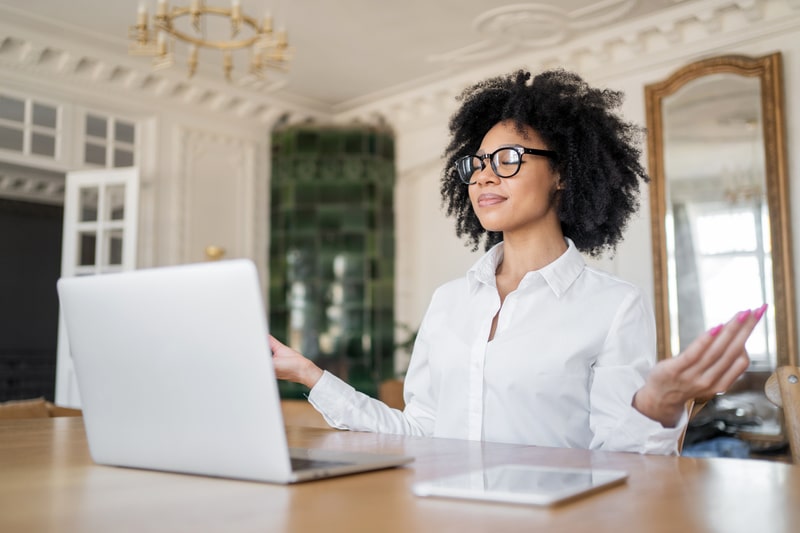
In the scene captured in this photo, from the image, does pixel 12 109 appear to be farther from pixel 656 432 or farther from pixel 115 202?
pixel 656 432

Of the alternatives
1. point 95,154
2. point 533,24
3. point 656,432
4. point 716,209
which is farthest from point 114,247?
point 656,432

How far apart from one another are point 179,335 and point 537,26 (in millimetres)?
4770

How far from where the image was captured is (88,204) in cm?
563

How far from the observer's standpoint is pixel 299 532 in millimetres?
598

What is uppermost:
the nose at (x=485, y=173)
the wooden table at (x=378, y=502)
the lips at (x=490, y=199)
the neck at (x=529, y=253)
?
the nose at (x=485, y=173)

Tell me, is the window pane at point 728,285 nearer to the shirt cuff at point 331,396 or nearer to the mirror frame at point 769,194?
the mirror frame at point 769,194

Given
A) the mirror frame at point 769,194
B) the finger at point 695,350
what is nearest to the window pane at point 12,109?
the mirror frame at point 769,194

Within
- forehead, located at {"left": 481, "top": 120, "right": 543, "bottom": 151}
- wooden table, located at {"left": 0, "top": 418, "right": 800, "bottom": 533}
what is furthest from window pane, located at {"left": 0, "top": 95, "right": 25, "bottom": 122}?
wooden table, located at {"left": 0, "top": 418, "right": 800, "bottom": 533}

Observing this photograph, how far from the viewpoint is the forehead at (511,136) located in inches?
72.9

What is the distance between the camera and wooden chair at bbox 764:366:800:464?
130cm

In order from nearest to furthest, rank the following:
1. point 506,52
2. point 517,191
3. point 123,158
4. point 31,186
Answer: point 517,191, point 506,52, point 123,158, point 31,186

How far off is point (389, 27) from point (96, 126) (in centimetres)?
235

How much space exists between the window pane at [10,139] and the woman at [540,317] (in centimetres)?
419

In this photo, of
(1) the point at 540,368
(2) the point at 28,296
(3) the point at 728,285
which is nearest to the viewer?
(1) the point at 540,368
